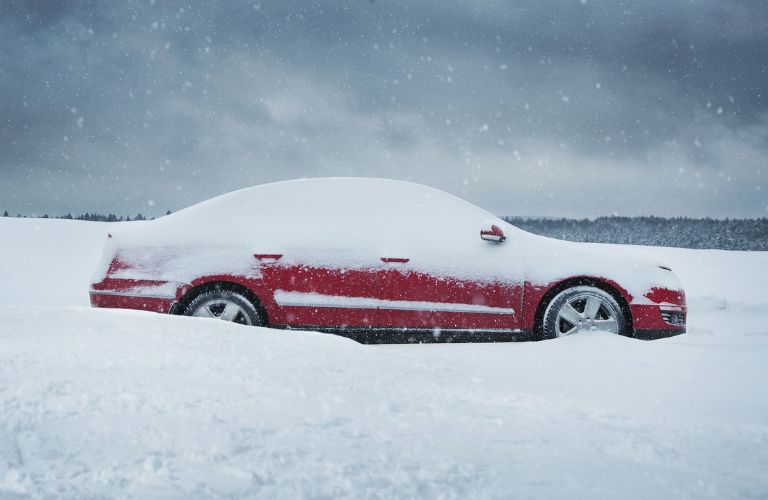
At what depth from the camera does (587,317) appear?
5.05 meters

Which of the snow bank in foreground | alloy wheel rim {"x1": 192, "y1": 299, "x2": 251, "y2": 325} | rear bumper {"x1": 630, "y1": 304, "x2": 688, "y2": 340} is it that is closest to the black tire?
alloy wheel rim {"x1": 192, "y1": 299, "x2": 251, "y2": 325}

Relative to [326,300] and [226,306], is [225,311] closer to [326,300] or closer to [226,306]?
[226,306]

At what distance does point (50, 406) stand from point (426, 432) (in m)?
1.38

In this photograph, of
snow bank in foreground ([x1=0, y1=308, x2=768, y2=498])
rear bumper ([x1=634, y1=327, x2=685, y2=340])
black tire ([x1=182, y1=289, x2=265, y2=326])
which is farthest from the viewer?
rear bumper ([x1=634, y1=327, x2=685, y2=340])

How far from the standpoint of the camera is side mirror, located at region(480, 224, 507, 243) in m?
5.09

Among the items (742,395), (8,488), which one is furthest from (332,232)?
(8,488)

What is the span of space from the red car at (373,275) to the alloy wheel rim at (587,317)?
11 mm

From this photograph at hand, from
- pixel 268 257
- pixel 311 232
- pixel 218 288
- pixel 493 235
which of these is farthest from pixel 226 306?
pixel 493 235

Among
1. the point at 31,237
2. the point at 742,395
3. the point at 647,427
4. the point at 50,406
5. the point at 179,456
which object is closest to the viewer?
Answer: the point at 179,456

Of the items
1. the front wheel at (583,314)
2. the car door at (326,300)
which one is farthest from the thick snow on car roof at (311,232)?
the front wheel at (583,314)

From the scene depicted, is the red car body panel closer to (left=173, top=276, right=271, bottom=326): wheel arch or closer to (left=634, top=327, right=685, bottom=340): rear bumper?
(left=173, top=276, right=271, bottom=326): wheel arch

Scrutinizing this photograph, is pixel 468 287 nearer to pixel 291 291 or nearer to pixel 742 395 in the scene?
pixel 291 291

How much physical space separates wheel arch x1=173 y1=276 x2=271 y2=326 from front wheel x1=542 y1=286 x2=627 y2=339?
2.32 meters

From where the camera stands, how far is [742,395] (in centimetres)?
312
